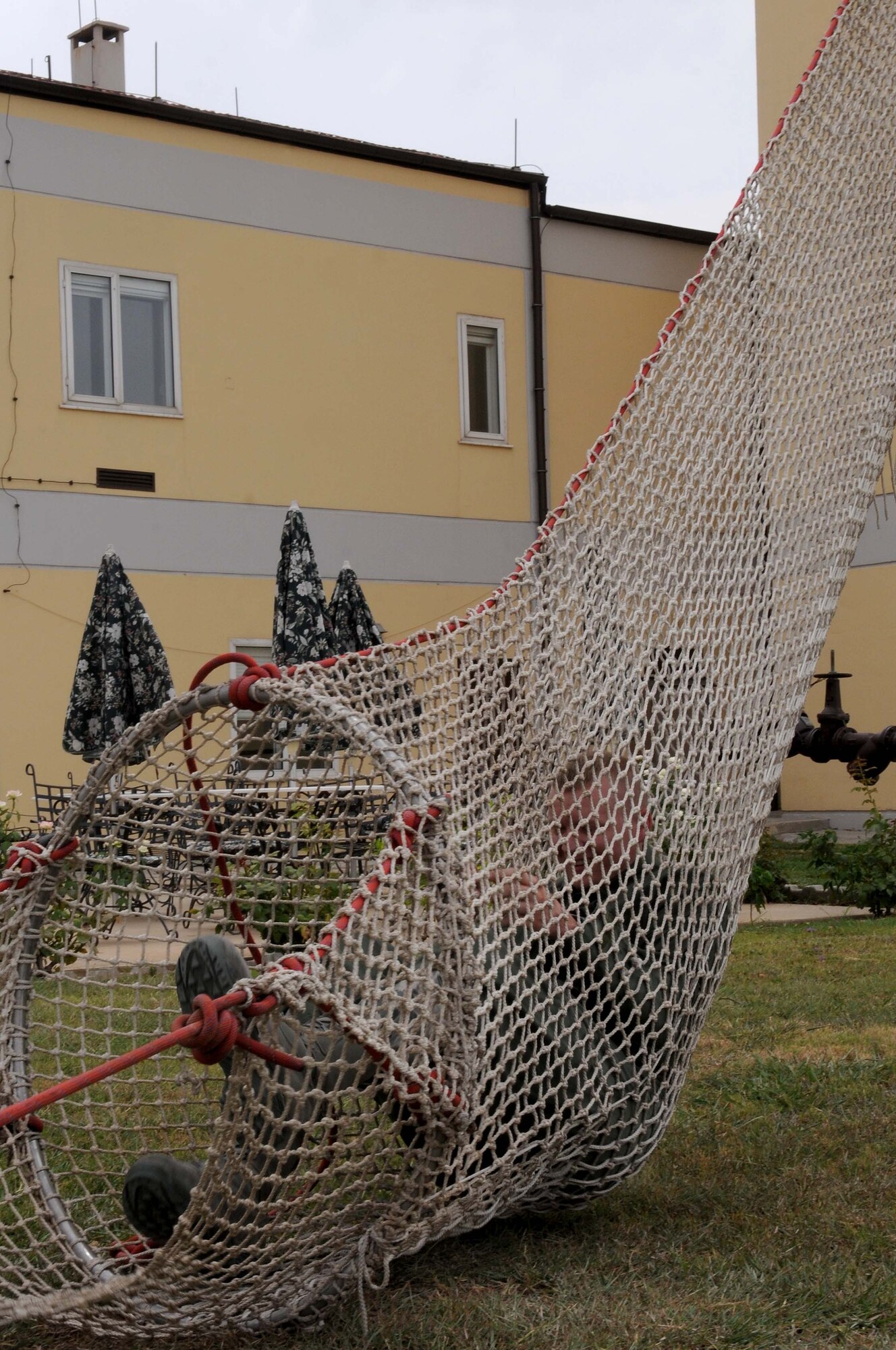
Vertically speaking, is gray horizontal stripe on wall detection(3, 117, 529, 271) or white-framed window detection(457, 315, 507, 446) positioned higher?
gray horizontal stripe on wall detection(3, 117, 529, 271)

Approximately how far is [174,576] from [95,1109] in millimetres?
6939

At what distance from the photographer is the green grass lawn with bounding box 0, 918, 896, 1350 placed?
2520 millimetres

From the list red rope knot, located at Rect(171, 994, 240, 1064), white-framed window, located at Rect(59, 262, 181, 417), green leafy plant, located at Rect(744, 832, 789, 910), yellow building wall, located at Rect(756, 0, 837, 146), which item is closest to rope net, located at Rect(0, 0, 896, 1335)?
red rope knot, located at Rect(171, 994, 240, 1064)

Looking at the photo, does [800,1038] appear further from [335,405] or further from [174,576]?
[335,405]

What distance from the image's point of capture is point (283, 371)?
36.6 feet

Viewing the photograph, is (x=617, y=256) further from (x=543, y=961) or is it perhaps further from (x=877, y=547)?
(x=543, y=961)

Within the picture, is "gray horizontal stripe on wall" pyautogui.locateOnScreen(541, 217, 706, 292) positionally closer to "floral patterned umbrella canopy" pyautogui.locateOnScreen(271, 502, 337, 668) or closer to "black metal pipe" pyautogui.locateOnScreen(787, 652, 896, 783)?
→ "floral patterned umbrella canopy" pyautogui.locateOnScreen(271, 502, 337, 668)

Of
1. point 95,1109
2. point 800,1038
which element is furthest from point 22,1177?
point 800,1038

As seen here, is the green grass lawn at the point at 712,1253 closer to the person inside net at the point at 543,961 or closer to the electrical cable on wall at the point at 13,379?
the person inside net at the point at 543,961

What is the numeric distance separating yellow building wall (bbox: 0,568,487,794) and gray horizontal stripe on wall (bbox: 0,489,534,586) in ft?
0.37

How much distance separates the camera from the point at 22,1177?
9.45 ft

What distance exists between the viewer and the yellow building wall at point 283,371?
10.2 meters

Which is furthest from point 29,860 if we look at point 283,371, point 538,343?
point 538,343

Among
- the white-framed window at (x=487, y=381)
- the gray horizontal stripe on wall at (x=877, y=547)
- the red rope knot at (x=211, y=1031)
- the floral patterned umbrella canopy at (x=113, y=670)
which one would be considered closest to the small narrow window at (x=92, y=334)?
the white-framed window at (x=487, y=381)
